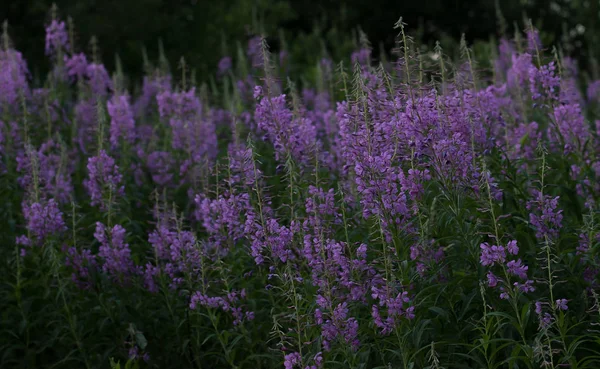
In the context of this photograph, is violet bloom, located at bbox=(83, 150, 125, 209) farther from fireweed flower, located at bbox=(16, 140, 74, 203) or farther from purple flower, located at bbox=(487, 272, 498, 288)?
purple flower, located at bbox=(487, 272, 498, 288)

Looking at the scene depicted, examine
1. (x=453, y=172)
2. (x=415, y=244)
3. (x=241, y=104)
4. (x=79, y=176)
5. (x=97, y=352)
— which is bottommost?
(x=97, y=352)

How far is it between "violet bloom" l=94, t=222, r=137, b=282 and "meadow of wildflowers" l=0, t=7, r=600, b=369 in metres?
0.01

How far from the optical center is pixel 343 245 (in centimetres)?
513

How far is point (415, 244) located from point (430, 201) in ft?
1.67

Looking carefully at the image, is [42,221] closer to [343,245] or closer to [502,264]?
[343,245]

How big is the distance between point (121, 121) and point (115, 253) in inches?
108

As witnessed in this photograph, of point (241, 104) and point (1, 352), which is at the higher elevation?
point (241, 104)

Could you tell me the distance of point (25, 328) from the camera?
6629mm

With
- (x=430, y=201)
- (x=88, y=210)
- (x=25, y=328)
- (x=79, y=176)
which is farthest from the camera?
(x=79, y=176)

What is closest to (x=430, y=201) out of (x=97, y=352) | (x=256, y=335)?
(x=256, y=335)

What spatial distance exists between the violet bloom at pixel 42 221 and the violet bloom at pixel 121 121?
6.83 feet

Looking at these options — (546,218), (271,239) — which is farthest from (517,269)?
(271,239)

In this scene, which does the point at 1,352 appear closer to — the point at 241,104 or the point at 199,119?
the point at 199,119

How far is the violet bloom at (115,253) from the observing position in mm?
6578
